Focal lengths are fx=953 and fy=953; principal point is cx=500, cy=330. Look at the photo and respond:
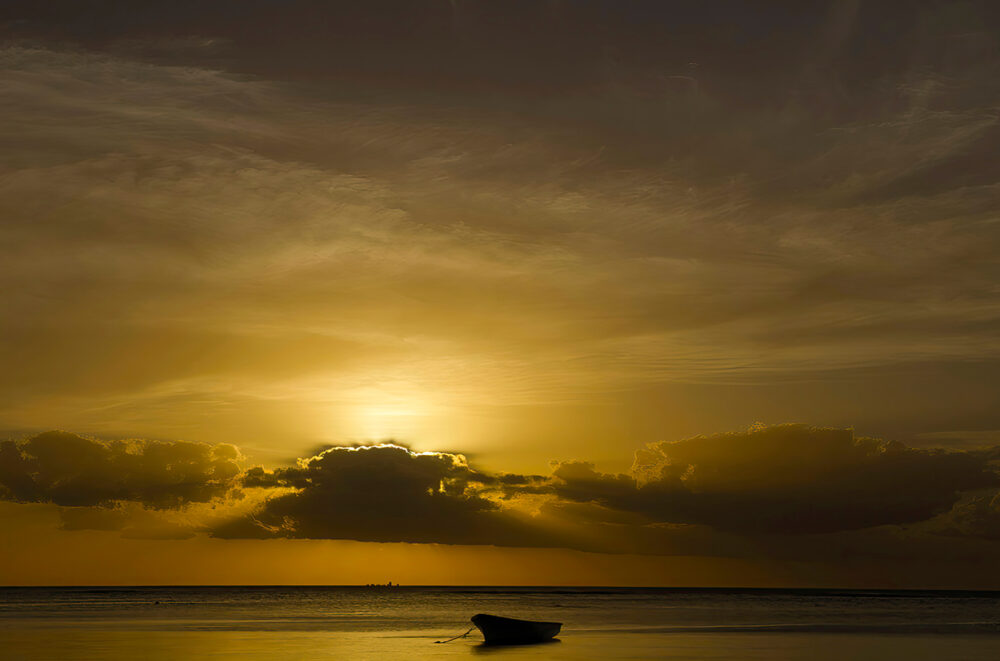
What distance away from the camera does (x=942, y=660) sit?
2933 inches

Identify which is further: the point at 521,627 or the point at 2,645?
the point at 521,627

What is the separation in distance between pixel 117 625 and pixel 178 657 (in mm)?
53179

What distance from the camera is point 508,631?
92000 mm

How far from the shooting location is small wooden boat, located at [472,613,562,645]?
91.1 meters

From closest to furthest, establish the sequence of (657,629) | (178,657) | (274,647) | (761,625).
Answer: (178,657) < (274,647) < (657,629) < (761,625)

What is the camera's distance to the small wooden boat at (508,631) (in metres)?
91.1

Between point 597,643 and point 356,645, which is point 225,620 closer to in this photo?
point 356,645

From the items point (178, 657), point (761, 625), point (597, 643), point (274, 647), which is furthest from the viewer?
point (761, 625)

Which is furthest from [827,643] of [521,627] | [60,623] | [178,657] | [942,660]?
[60,623]

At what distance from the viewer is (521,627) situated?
92.8m

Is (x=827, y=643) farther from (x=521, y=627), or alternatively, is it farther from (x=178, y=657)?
(x=178, y=657)

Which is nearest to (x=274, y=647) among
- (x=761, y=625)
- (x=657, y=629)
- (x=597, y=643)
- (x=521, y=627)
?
(x=521, y=627)

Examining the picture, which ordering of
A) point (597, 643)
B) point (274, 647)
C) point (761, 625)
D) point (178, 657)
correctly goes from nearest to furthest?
point (178, 657)
point (274, 647)
point (597, 643)
point (761, 625)

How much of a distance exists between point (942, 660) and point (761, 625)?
5696 centimetres
